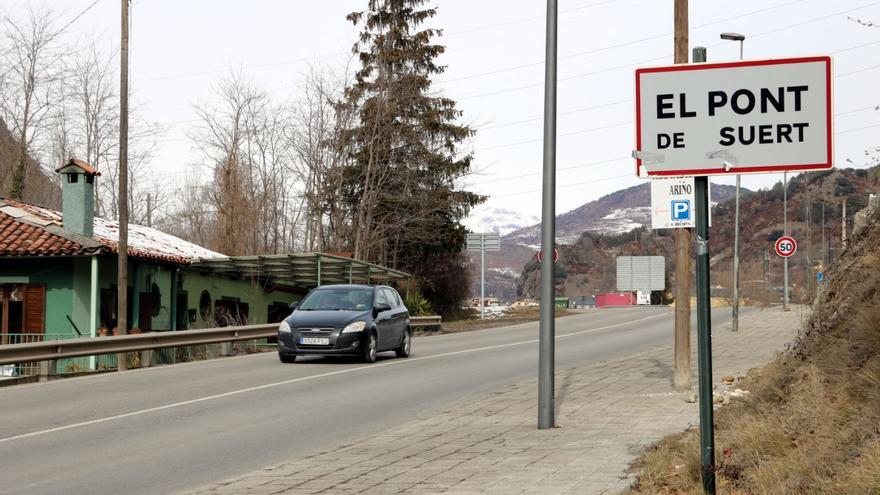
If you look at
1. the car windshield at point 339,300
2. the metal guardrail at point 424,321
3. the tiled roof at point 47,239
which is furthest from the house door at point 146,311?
the car windshield at point 339,300

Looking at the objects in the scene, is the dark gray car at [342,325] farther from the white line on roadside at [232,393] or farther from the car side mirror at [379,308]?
the white line on roadside at [232,393]

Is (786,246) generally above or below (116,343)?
above

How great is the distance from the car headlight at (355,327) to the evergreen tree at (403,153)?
3185cm

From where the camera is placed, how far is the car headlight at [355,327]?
2091 cm

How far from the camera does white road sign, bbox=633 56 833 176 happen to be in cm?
598

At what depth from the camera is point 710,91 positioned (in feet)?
20.5

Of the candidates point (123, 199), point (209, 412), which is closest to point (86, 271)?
point (123, 199)

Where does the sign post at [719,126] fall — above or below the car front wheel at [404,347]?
above

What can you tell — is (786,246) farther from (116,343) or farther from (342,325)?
(116,343)

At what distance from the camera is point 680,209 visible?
13438 millimetres

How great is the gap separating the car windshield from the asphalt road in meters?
1.18

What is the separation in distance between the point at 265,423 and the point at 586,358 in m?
12.0

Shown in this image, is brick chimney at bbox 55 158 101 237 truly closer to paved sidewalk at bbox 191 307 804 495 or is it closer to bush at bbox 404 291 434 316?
bush at bbox 404 291 434 316

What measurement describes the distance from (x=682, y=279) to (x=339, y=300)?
30.1ft
